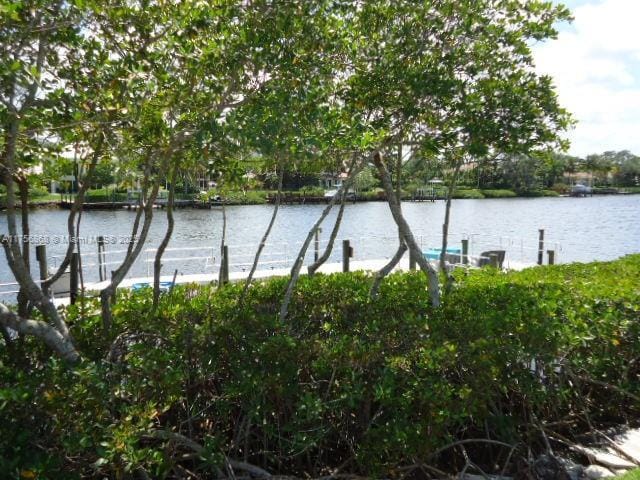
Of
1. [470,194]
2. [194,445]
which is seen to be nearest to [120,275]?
[194,445]

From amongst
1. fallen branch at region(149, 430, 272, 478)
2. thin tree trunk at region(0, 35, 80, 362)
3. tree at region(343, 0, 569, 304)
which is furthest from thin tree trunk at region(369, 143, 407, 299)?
thin tree trunk at region(0, 35, 80, 362)

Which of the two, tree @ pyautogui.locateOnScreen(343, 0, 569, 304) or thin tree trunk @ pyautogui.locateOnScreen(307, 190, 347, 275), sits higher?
tree @ pyautogui.locateOnScreen(343, 0, 569, 304)

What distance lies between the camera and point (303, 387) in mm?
3566

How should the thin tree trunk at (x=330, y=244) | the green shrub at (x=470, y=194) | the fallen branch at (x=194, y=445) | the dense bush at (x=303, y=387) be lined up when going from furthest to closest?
the green shrub at (x=470, y=194), the thin tree trunk at (x=330, y=244), the fallen branch at (x=194, y=445), the dense bush at (x=303, y=387)

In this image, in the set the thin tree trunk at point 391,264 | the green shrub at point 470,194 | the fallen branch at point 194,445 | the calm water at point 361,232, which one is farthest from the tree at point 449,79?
the green shrub at point 470,194

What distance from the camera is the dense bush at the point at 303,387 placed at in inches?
114

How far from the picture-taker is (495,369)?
3617mm

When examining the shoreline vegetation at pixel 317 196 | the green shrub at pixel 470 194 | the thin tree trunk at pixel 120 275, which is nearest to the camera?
the thin tree trunk at pixel 120 275

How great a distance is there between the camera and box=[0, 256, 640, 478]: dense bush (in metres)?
2.91

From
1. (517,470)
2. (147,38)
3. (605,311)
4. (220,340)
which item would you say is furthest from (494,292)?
(147,38)

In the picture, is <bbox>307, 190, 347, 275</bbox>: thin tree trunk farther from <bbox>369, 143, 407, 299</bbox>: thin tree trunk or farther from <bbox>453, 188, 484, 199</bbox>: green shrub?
<bbox>453, 188, 484, 199</bbox>: green shrub

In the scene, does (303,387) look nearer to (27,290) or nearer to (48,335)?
(48,335)

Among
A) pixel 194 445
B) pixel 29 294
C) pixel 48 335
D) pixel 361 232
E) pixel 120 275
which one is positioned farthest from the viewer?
pixel 361 232

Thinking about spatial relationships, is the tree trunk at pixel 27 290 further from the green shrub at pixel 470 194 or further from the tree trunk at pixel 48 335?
the green shrub at pixel 470 194
